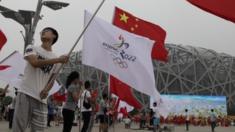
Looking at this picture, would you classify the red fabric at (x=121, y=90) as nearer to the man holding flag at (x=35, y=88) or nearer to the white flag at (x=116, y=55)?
the white flag at (x=116, y=55)

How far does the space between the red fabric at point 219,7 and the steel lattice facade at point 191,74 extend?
74349 millimetres

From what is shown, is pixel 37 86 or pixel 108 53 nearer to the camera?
pixel 37 86

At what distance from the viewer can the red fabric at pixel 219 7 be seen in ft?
19.1

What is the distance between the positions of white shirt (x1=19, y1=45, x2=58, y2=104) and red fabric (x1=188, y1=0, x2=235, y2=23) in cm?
190

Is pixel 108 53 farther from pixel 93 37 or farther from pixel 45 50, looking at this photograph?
pixel 45 50

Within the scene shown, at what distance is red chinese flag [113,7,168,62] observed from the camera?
14055mm

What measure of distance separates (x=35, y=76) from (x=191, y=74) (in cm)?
7928

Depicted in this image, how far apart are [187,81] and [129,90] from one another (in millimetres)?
69716

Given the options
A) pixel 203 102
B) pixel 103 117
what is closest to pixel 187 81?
pixel 203 102

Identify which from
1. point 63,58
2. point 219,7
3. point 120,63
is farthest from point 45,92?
point 120,63

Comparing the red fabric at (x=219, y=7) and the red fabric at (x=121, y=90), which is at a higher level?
the red fabric at (x=219, y=7)

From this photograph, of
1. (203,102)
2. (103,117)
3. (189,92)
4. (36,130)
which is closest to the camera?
(36,130)

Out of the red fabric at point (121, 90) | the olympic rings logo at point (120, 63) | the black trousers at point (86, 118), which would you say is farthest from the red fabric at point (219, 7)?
the red fabric at point (121, 90)

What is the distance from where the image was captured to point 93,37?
459 inches
